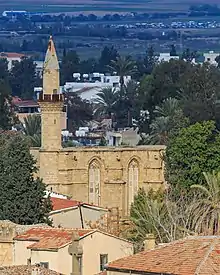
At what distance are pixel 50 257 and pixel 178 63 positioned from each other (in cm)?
7025

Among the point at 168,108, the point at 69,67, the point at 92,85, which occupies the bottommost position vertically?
the point at 168,108

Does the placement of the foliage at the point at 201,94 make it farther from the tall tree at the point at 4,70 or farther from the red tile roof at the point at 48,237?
the tall tree at the point at 4,70

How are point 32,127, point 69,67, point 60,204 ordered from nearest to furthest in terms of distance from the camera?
point 60,204 → point 32,127 → point 69,67

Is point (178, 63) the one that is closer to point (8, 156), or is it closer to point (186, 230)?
point (8, 156)

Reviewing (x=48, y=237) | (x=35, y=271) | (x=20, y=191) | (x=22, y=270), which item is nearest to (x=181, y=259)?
(x=35, y=271)

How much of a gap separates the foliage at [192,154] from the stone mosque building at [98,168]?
1393 millimetres

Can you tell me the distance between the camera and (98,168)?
66000 millimetres

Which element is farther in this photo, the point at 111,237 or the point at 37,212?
the point at 37,212

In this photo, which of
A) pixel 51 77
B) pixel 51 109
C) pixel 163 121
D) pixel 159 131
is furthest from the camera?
pixel 163 121

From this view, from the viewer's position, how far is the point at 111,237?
37.6 meters

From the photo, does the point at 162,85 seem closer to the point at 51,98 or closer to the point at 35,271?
the point at 51,98

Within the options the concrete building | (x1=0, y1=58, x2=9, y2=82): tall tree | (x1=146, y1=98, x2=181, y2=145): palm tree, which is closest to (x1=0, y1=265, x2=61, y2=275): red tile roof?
the concrete building

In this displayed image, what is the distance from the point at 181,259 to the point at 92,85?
11762 centimetres

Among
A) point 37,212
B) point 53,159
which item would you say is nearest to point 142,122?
point 53,159
